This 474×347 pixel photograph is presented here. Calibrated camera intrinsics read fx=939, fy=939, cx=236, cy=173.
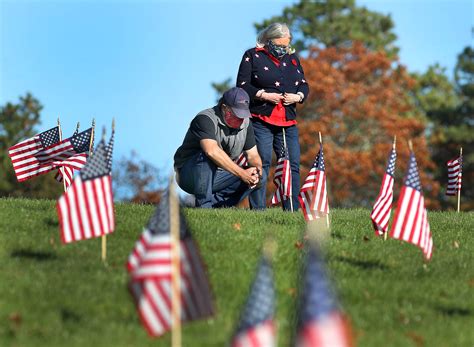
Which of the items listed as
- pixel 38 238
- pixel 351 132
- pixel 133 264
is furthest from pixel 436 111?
pixel 133 264

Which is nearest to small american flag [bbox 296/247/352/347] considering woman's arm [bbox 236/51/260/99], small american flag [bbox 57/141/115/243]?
small american flag [bbox 57/141/115/243]

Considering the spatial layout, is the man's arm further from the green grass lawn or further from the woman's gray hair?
the woman's gray hair

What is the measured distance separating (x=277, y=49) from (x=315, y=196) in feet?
9.41

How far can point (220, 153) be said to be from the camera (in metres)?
13.4

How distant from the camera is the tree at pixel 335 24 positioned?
4941 centimetres

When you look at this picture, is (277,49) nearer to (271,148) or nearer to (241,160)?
Result: (271,148)

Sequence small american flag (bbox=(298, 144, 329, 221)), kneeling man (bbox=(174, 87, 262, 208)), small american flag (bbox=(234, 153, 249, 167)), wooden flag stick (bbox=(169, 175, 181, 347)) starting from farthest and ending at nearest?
small american flag (bbox=(234, 153, 249, 167))
kneeling man (bbox=(174, 87, 262, 208))
small american flag (bbox=(298, 144, 329, 221))
wooden flag stick (bbox=(169, 175, 181, 347))

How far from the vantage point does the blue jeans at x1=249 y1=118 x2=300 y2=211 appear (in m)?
14.5

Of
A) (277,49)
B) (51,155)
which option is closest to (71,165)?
(51,155)

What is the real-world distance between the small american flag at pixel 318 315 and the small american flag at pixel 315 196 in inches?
293

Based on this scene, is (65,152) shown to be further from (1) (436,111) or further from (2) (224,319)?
(1) (436,111)

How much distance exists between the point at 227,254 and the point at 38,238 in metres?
2.32

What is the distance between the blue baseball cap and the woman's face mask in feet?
5.57

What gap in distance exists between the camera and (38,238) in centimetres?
1082
